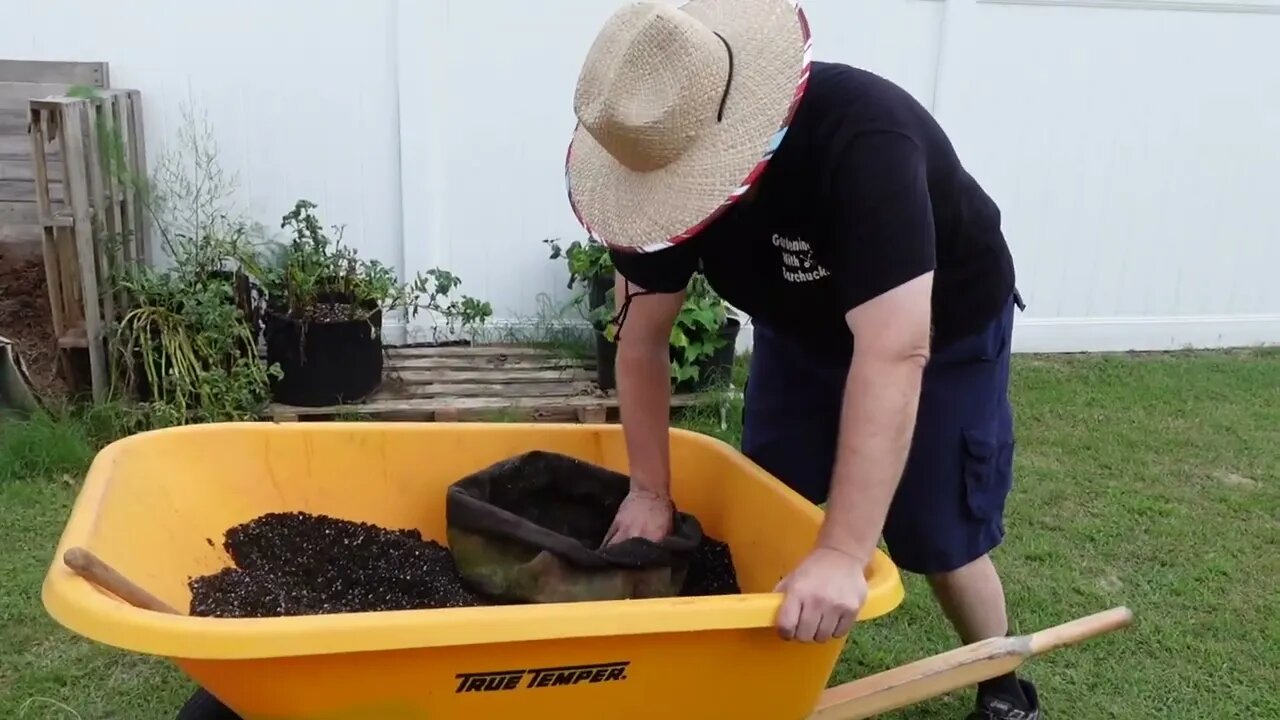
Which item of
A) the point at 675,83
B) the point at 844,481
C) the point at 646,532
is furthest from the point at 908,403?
the point at 646,532

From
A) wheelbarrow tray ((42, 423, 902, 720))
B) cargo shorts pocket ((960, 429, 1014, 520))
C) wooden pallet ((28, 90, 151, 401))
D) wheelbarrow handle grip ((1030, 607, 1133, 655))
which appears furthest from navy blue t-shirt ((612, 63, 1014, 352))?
wooden pallet ((28, 90, 151, 401))

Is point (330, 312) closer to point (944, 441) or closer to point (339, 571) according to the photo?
point (339, 571)

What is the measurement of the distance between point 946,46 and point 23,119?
131 inches

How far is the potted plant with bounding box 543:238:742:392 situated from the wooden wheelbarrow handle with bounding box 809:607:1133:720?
75.5 inches

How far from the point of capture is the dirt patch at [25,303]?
12.1 ft

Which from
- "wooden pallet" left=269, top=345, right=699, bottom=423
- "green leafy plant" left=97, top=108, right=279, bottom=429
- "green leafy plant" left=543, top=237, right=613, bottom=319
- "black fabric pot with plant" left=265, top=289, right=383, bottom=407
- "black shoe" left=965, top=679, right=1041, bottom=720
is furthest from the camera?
"green leafy plant" left=543, top=237, right=613, bottom=319

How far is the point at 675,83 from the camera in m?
1.34

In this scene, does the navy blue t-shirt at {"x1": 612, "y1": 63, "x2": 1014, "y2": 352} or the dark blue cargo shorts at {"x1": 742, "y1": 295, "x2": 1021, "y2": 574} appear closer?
the navy blue t-shirt at {"x1": 612, "y1": 63, "x2": 1014, "y2": 352}

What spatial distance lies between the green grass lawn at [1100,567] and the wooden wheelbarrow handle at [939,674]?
55cm

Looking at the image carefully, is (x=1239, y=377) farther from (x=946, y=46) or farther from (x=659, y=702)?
(x=659, y=702)

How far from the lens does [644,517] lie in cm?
183

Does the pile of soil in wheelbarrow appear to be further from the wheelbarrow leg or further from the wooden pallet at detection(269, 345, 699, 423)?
the wooden pallet at detection(269, 345, 699, 423)

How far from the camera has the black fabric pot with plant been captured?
3355mm

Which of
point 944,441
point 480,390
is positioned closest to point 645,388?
point 944,441
